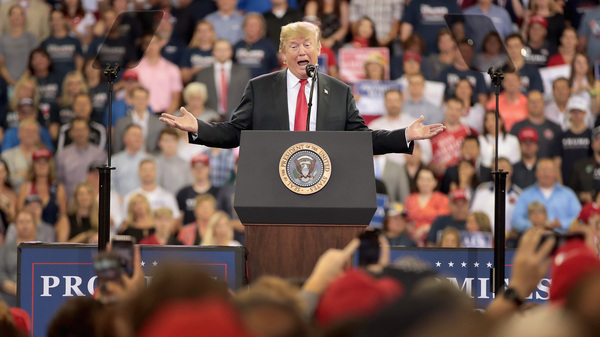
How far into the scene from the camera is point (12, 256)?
7.72 meters

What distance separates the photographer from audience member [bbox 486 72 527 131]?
9.39 meters

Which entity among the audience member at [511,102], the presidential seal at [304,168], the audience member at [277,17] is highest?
the audience member at [277,17]

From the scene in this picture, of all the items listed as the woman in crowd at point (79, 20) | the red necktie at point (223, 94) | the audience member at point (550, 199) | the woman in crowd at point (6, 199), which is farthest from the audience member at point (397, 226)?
the woman in crowd at point (79, 20)

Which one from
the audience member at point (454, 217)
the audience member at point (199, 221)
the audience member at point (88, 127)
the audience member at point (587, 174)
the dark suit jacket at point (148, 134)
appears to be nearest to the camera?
the audience member at point (454, 217)

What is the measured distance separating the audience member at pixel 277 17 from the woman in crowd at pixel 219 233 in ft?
8.75

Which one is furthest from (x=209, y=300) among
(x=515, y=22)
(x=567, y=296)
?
(x=515, y=22)

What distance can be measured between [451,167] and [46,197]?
3.75 m

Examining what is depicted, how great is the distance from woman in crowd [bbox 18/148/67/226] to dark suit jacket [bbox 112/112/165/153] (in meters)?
0.63

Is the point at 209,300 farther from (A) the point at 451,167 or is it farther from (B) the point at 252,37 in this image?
(B) the point at 252,37

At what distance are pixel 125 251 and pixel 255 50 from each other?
7.37 m

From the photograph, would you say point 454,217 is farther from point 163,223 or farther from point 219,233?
point 163,223

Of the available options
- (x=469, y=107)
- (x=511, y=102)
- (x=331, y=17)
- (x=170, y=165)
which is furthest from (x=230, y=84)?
(x=511, y=102)

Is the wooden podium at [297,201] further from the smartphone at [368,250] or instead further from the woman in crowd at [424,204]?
the woman in crowd at [424,204]

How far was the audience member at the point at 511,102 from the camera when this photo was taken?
939cm
